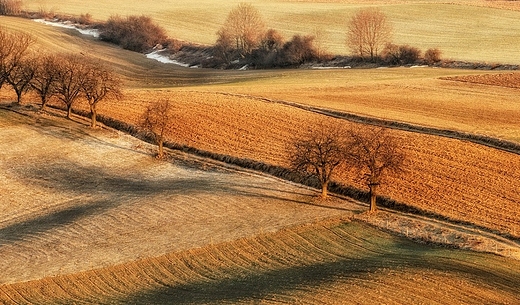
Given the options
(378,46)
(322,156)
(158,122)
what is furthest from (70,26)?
(322,156)

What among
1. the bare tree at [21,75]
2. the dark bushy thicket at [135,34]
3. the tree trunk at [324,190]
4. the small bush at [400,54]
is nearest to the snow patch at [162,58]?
the dark bushy thicket at [135,34]

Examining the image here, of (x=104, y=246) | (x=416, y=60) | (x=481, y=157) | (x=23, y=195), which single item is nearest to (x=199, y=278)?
(x=104, y=246)

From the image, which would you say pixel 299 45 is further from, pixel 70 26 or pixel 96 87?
pixel 70 26

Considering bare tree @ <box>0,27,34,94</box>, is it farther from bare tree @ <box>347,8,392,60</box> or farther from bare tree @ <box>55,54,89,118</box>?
bare tree @ <box>347,8,392,60</box>

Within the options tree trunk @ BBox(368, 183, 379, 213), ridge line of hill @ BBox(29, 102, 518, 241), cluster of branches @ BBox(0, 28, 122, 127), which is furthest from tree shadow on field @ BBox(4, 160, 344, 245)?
cluster of branches @ BBox(0, 28, 122, 127)

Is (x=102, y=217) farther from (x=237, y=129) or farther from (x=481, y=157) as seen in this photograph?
(x=481, y=157)

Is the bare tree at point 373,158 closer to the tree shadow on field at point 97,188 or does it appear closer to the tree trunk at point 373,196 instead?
the tree trunk at point 373,196
